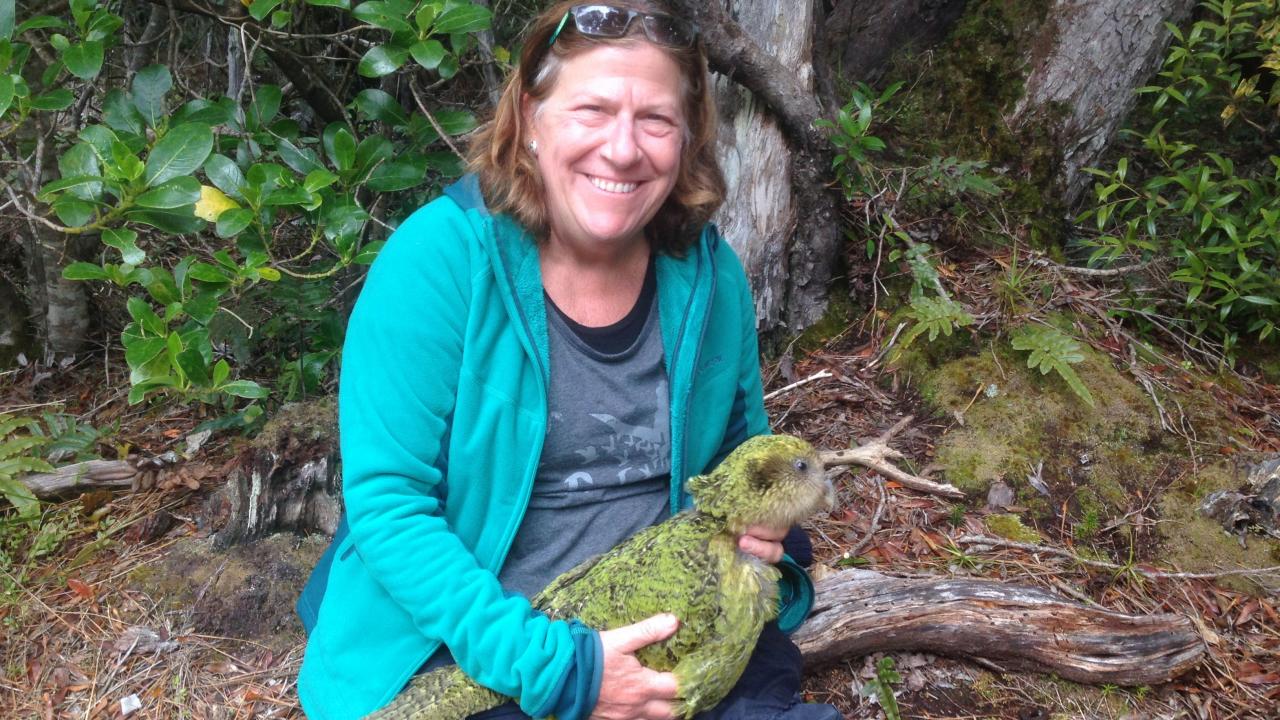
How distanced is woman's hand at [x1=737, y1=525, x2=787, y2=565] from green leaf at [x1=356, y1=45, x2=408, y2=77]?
2.39 meters

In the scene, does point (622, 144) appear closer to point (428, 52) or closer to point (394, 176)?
point (428, 52)

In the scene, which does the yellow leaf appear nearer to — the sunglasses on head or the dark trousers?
the sunglasses on head

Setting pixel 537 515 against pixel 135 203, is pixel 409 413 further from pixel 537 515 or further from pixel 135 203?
pixel 135 203

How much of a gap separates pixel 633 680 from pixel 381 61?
2662mm

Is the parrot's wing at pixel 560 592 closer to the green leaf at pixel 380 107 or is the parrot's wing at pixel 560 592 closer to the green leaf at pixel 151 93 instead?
the green leaf at pixel 380 107

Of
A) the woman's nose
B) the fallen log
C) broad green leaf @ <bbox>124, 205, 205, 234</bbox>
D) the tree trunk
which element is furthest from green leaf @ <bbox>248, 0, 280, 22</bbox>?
the tree trunk

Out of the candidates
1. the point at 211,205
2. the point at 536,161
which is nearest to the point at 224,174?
the point at 211,205

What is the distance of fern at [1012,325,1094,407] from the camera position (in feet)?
14.7

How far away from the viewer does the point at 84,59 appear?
3178mm

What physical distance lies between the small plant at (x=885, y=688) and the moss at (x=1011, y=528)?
1041 millimetres

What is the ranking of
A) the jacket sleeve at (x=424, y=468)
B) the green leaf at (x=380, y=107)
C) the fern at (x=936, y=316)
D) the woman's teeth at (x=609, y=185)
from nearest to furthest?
the jacket sleeve at (x=424, y=468) < the woman's teeth at (x=609, y=185) < the green leaf at (x=380, y=107) < the fern at (x=936, y=316)

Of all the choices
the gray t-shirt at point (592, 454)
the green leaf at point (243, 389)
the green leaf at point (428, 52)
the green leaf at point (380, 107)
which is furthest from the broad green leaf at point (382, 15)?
the green leaf at point (243, 389)

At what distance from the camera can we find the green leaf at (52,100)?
3201mm

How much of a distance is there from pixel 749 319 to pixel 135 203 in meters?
2.40
